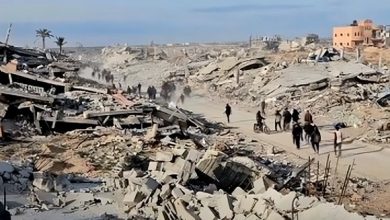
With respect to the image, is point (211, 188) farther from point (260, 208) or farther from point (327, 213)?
point (327, 213)

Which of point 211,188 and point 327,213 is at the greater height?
point 327,213

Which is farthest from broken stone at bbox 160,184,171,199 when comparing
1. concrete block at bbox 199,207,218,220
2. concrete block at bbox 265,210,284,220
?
concrete block at bbox 265,210,284,220

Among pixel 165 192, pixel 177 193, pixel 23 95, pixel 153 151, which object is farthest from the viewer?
pixel 23 95

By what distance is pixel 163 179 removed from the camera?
12633 mm

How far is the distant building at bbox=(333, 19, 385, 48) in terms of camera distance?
6506cm

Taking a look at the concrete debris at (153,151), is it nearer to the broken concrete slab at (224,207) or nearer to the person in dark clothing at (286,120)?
the broken concrete slab at (224,207)

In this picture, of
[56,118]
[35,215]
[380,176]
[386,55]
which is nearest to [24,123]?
[56,118]

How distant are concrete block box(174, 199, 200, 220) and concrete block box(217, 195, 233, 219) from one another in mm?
417

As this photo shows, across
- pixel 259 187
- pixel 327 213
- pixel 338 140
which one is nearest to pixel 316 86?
pixel 338 140

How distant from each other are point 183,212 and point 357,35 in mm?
59215

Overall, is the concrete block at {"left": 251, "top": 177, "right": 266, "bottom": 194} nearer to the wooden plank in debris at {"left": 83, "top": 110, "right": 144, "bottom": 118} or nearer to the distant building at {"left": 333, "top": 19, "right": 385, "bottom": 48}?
the wooden plank in debris at {"left": 83, "top": 110, "right": 144, "bottom": 118}

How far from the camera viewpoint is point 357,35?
217ft

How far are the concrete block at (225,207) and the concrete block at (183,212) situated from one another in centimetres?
42

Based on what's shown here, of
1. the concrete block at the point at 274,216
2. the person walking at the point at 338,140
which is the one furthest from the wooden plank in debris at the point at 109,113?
the concrete block at the point at 274,216
